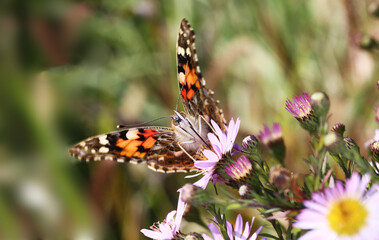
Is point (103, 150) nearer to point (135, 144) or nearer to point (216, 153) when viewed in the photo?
point (135, 144)

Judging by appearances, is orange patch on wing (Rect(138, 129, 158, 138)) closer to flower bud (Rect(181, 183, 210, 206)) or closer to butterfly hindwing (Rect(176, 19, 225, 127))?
butterfly hindwing (Rect(176, 19, 225, 127))

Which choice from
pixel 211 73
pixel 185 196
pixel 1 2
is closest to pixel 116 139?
→ pixel 185 196

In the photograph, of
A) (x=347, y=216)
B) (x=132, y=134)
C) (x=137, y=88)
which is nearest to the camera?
(x=347, y=216)

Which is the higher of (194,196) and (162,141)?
(162,141)

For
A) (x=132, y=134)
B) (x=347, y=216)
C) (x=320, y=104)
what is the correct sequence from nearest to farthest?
(x=347, y=216) → (x=320, y=104) → (x=132, y=134)

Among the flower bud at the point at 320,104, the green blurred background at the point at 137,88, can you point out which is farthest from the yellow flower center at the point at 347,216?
the green blurred background at the point at 137,88

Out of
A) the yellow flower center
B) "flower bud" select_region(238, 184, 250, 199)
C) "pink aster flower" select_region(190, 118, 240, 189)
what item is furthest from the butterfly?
the yellow flower center

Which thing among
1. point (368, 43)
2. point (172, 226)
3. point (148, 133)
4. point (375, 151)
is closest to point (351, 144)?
point (375, 151)
